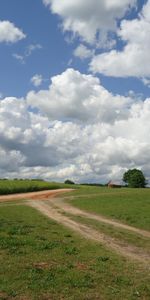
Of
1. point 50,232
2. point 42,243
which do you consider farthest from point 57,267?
point 50,232

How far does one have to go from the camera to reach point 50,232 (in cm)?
2331

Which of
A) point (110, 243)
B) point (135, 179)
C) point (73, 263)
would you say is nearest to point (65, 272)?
point (73, 263)

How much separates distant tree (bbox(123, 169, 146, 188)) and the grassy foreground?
106904mm

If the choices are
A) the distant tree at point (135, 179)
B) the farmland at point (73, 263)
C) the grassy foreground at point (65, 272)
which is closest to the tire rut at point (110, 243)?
the farmland at point (73, 263)

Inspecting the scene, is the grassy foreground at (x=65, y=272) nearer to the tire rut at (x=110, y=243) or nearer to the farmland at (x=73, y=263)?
the farmland at (x=73, y=263)

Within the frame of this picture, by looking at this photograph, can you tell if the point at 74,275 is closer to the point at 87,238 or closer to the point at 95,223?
the point at 87,238

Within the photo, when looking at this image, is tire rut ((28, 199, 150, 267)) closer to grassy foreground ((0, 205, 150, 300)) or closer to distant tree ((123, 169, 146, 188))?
grassy foreground ((0, 205, 150, 300))

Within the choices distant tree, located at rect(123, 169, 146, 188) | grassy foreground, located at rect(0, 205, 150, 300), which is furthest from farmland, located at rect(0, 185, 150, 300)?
distant tree, located at rect(123, 169, 146, 188)

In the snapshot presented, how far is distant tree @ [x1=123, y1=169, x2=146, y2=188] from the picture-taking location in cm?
12575

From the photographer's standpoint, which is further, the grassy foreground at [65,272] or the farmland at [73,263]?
→ the farmland at [73,263]

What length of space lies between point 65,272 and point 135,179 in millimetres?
115639

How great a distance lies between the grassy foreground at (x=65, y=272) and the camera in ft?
36.3

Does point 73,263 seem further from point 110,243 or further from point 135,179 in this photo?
point 135,179

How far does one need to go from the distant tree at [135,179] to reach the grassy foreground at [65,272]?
107 metres
